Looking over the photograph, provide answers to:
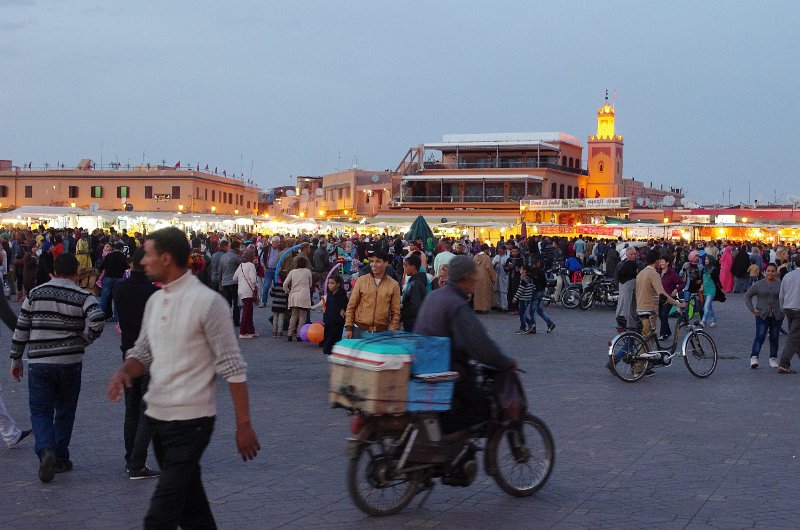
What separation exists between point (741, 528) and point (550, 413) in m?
3.67

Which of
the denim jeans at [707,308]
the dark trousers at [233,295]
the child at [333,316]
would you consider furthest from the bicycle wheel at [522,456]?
the denim jeans at [707,308]

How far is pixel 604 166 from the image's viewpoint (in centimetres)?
7750

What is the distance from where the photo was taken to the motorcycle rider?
566cm

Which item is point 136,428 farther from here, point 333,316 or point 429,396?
point 333,316

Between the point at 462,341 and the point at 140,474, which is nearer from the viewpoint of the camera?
the point at 462,341

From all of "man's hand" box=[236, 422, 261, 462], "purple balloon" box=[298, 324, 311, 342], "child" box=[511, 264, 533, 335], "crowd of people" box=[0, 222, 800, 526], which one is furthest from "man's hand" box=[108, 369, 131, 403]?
"child" box=[511, 264, 533, 335]

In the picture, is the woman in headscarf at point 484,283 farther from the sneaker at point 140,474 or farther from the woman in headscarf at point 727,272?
the sneaker at point 140,474

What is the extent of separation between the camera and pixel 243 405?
4.07 metres

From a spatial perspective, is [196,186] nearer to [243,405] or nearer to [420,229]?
[420,229]

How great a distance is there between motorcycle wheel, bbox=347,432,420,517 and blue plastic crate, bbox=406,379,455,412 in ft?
0.75

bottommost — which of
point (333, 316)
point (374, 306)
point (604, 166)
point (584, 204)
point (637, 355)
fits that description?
point (637, 355)

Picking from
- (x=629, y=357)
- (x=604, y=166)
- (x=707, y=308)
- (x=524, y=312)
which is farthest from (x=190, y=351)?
(x=604, y=166)

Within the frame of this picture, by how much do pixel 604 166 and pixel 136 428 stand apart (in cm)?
7390

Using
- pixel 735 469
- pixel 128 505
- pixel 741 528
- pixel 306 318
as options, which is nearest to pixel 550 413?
pixel 735 469
